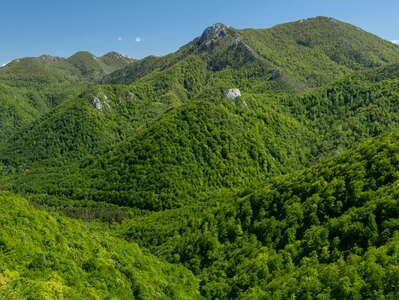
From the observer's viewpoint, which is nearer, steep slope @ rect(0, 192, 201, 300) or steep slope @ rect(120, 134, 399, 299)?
steep slope @ rect(0, 192, 201, 300)

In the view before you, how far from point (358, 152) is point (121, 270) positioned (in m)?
101

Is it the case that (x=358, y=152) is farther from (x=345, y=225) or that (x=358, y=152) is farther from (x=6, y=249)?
(x=6, y=249)

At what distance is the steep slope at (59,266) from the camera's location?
5291 centimetres

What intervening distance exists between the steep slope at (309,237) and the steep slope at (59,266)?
87.2 ft

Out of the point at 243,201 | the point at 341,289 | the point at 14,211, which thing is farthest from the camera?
the point at 243,201

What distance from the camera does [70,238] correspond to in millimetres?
87562

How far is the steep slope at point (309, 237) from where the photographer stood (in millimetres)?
72500

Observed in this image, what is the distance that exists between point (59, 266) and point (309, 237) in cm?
7286

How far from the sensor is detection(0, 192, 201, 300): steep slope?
52.9m

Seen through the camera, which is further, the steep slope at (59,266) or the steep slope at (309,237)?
the steep slope at (309,237)

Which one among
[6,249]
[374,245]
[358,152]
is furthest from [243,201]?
[6,249]

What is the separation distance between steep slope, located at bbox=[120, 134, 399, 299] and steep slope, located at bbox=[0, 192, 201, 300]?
87.2 feet

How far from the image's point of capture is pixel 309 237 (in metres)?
105

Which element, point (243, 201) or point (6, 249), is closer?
point (6, 249)
